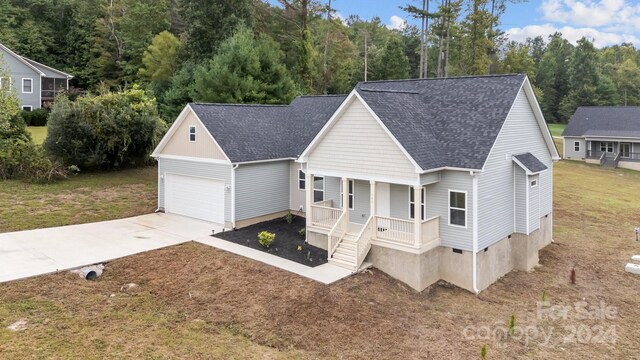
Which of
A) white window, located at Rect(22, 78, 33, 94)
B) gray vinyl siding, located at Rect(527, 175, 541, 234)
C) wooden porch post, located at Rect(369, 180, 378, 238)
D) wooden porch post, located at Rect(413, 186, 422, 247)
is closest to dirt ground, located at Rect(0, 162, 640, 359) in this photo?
wooden porch post, located at Rect(369, 180, 378, 238)

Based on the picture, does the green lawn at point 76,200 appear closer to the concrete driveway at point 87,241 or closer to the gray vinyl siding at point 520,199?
the concrete driveway at point 87,241

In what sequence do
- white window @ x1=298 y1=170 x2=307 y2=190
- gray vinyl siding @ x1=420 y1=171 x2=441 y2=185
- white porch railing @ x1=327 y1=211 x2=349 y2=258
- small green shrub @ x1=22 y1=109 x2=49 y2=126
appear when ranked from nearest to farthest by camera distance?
gray vinyl siding @ x1=420 y1=171 x2=441 y2=185 < white porch railing @ x1=327 y1=211 x2=349 y2=258 < white window @ x1=298 y1=170 x2=307 y2=190 < small green shrub @ x1=22 y1=109 x2=49 y2=126

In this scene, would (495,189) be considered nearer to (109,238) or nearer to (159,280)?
(159,280)

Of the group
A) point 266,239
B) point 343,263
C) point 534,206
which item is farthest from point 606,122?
point 266,239

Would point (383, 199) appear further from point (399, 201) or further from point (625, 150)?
point (625, 150)

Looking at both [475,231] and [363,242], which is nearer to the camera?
[475,231]

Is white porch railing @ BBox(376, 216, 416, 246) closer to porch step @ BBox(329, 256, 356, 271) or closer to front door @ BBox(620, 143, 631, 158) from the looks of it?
porch step @ BBox(329, 256, 356, 271)

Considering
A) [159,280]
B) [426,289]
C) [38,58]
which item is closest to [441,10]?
[426,289]
